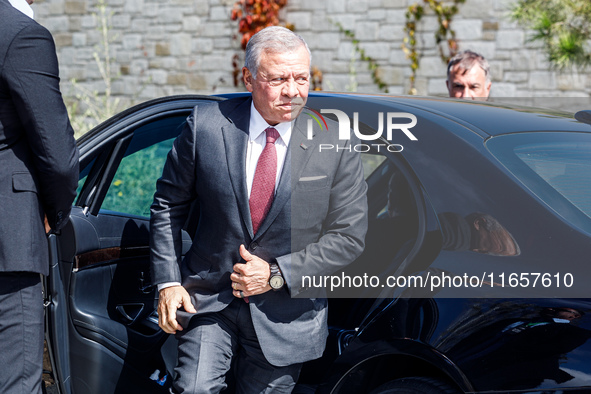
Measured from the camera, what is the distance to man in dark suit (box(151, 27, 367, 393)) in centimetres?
217

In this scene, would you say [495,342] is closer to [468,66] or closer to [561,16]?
[468,66]

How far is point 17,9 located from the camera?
208cm

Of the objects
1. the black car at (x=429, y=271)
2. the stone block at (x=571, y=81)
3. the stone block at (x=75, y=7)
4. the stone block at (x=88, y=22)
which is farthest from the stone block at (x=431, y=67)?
the black car at (x=429, y=271)

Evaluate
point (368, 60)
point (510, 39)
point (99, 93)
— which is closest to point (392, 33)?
point (368, 60)

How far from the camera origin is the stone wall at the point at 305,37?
9422 millimetres

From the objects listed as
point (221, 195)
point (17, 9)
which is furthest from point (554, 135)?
point (17, 9)

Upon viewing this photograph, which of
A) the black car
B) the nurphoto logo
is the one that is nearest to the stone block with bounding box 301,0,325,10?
the black car

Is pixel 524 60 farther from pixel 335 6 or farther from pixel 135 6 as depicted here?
pixel 135 6

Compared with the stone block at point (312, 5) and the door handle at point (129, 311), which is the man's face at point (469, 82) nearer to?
the door handle at point (129, 311)

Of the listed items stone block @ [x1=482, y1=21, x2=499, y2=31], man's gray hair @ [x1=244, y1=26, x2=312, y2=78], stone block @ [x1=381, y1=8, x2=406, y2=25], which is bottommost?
stone block @ [x1=482, y1=21, x2=499, y2=31]

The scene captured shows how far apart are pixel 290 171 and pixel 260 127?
20cm

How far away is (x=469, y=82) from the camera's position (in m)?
4.26

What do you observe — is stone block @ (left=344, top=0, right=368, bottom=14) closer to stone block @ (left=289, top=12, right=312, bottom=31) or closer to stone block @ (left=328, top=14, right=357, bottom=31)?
stone block @ (left=328, top=14, right=357, bottom=31)

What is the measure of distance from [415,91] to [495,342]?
8.35 metres
